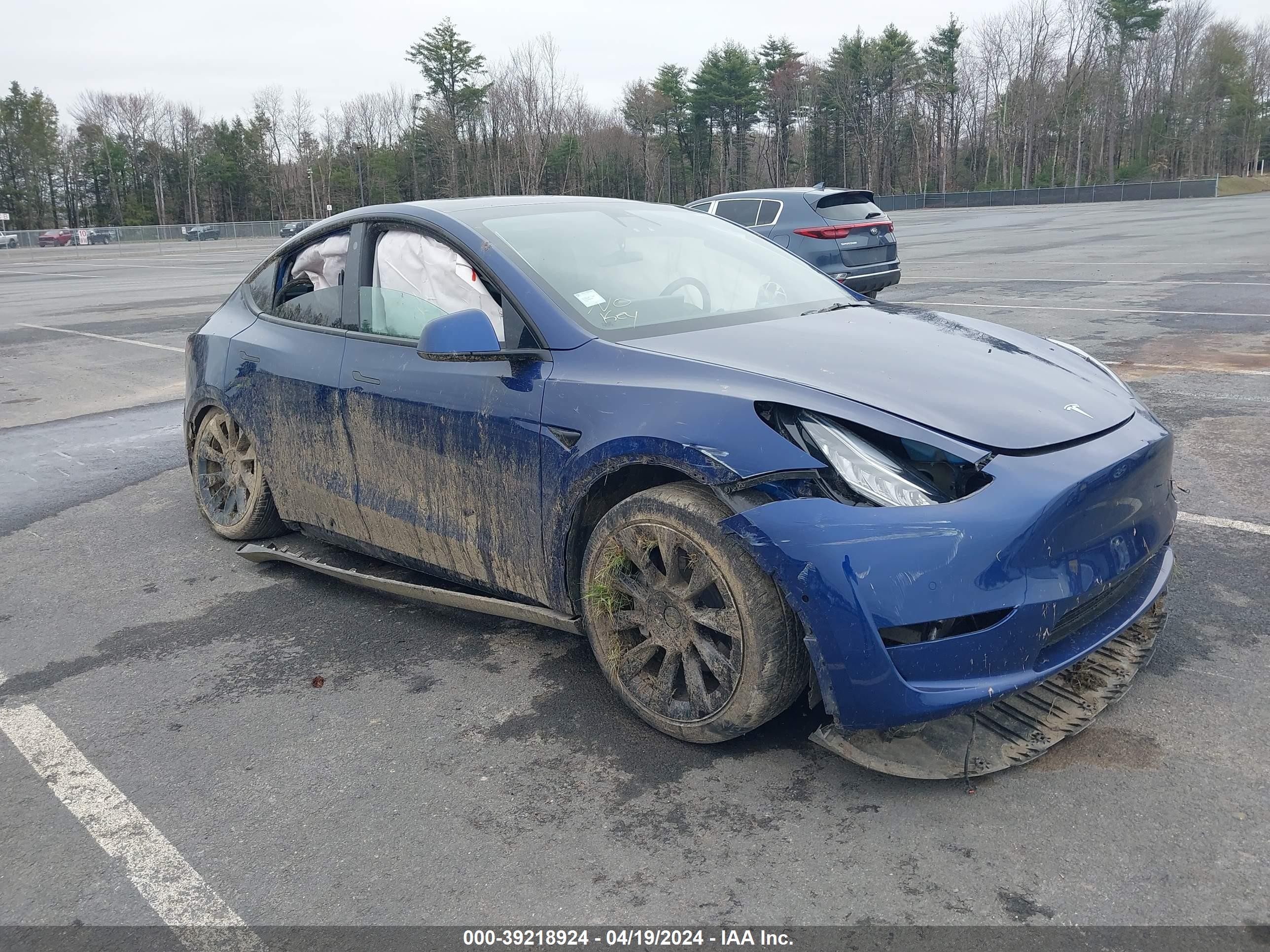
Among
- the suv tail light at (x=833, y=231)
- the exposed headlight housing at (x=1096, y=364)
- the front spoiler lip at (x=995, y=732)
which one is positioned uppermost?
the suv tail light at (x=833, y=231)

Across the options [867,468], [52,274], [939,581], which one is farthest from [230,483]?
[52,274]

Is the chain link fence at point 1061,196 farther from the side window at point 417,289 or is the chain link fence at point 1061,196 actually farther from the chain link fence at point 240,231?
the side window at point 417,289

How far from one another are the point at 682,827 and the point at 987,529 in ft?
3.56

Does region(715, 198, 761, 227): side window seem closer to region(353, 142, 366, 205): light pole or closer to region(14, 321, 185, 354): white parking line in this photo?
region(14, 321, 185, 354): white parking line

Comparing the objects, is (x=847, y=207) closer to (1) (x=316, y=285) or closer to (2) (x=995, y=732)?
(1) (x=316, y=285)

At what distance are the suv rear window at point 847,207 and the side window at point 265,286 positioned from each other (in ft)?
34.2

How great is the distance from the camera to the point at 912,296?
46.3 ft

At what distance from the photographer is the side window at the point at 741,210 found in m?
14.9

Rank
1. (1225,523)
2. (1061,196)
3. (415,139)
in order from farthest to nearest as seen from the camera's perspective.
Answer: (415,139) → (1061,196) → (1225,523)

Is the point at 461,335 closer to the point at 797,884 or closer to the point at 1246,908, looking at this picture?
the point at 797,884

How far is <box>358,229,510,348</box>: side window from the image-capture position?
12.0 feet

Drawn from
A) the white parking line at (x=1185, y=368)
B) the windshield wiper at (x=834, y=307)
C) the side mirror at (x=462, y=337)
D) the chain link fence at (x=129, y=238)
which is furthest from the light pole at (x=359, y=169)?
the side mirror at (x=462, y=337)

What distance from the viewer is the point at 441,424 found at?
356 cm

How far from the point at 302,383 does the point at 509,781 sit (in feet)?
6.96
